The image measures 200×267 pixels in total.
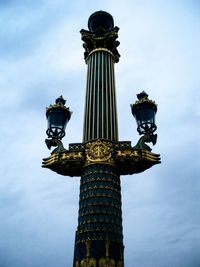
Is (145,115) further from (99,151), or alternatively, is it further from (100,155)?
(100,155)

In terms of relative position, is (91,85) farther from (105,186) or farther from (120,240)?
(120,240)

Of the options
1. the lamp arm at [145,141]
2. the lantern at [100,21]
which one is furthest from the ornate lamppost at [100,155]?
the lantern at [100,21]

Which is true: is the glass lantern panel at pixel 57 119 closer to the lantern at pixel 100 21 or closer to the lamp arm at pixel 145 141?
the lamp arm at pixel 145 141

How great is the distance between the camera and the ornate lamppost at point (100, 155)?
555 inches

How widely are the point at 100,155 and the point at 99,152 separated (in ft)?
0.61

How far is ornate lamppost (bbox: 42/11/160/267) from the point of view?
46.2 ft

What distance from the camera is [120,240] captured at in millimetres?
14469

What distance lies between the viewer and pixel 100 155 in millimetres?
16172

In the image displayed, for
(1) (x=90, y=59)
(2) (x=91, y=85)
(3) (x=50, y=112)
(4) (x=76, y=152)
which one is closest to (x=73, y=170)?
(4) (x=76, y=152)

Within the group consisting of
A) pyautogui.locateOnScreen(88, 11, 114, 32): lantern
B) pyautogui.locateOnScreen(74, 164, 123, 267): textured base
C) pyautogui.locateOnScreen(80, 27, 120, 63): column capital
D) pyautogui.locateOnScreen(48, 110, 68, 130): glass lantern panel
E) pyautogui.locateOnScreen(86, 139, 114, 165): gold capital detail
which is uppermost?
pyautogui.locateOnScreen(88, 11, 114, 32): lantern

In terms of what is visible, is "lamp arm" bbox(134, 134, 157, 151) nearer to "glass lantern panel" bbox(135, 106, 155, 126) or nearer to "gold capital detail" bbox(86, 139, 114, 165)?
"glass lantern panel" bbox(135, 106, 155, 126)

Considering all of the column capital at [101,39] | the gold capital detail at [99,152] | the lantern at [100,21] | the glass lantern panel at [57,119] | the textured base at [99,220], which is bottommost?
the textured base at [99,220]

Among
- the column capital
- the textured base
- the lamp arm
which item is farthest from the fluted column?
the textured base

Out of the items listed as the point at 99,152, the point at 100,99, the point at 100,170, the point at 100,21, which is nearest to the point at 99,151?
the point at 99,152
